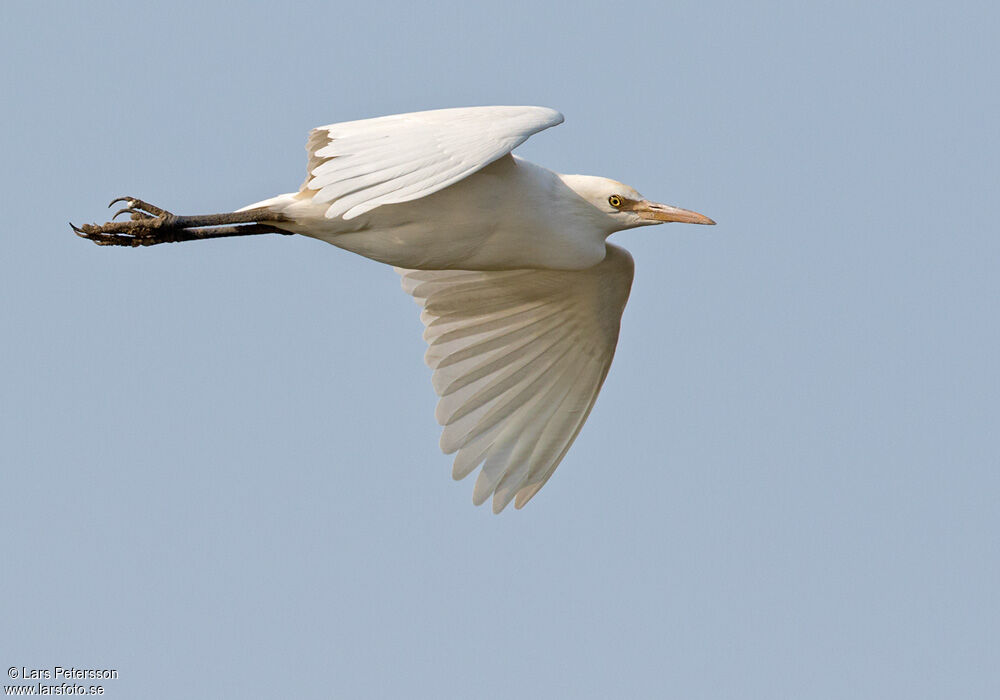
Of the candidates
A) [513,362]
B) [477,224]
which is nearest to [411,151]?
[477,224]

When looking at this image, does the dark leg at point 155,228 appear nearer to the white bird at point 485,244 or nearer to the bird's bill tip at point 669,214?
the white bird at point 485,244

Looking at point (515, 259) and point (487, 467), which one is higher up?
point (515, 259)

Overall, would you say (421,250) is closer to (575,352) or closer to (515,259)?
(515,259)

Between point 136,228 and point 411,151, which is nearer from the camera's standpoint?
point 411,151

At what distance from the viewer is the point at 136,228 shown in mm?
12328

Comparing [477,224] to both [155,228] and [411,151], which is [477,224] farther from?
[155,228]

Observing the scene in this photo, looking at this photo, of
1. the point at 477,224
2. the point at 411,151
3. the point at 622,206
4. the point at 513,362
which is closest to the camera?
the point at 411,151

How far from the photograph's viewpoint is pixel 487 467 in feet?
45.3

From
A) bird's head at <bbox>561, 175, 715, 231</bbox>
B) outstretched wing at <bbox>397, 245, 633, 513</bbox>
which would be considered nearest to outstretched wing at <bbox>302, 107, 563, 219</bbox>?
bird's head at <bbox>561, 175, 715, 231</bbox>

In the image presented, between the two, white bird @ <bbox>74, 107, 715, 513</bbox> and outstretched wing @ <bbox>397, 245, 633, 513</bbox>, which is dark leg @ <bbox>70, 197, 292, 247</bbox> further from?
outstretched wing @ <bbox>397, 245, 633, 513</bbox>

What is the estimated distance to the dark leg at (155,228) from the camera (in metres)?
12.3

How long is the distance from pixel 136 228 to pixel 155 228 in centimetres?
14

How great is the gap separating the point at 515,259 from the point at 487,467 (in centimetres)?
238

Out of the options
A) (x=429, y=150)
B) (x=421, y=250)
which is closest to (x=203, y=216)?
(x=421, y=250)
